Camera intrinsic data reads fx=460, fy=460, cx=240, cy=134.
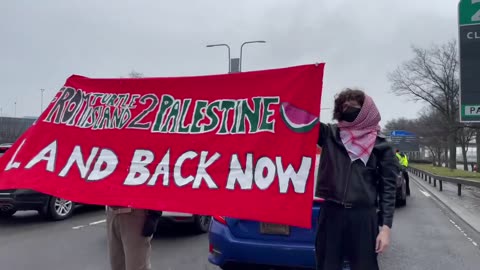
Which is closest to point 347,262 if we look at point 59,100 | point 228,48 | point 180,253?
point 59,100

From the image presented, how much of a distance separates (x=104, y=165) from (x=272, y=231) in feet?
6.28

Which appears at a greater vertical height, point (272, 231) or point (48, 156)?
point (48, 156)

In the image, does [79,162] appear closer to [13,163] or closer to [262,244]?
[13,163]

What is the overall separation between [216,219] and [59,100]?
2.13 m

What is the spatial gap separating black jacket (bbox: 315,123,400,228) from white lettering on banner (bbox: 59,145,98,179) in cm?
200

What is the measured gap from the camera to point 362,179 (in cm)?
315

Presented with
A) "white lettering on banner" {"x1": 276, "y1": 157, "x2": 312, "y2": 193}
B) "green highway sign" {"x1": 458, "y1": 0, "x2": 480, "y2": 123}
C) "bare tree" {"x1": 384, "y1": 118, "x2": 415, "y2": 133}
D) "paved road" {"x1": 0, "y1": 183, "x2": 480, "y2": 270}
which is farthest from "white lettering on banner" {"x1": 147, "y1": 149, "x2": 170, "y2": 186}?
"bare tree" {"x1": 384, "y1": 118, "x2": 415, "y2": 133}

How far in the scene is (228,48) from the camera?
103 ft

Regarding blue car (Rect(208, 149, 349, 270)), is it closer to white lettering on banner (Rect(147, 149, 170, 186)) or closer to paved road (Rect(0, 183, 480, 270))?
paved road (Rect(0, 183, 480, 270))

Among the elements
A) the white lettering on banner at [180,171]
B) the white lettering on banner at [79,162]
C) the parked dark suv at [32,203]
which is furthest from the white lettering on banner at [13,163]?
the parked dark suv at [32,203]

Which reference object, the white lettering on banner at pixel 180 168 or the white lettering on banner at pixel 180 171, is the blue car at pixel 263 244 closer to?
the white lettering on banner at pixel 180 168

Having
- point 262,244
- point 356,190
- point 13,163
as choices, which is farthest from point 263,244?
point 13,163

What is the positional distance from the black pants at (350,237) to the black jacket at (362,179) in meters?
0.06

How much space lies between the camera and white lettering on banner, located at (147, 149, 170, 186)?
12.4ft
